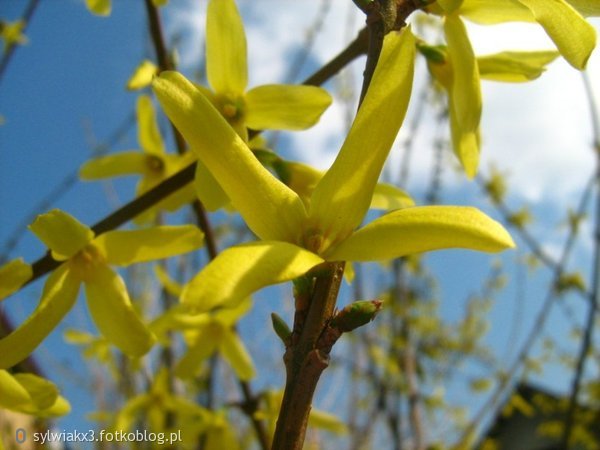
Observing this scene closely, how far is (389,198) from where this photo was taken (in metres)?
0.84

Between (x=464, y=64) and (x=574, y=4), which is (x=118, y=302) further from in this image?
(x=574, y=4)

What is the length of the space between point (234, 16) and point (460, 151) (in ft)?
1.31

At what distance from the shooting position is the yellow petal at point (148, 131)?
1.27 meters

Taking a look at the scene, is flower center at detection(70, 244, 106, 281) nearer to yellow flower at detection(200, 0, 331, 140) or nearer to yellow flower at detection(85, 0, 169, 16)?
yellow flower at detection(200, 0, 331, 140)

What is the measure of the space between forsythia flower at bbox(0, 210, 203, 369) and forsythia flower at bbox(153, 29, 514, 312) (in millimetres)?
182

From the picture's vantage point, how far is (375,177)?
63 cm

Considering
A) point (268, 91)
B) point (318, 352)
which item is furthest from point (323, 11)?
point (318, 352)

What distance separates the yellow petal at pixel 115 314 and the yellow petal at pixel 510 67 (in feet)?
2.13

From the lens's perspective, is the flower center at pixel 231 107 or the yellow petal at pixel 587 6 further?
the flower center at pixel 231 107

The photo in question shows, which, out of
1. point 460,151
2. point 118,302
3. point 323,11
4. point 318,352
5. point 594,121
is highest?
point 323,11

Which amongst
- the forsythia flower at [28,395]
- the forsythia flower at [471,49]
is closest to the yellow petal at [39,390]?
the forsythia flower at [28,395]

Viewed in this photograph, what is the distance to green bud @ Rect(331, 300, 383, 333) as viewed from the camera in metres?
0.54

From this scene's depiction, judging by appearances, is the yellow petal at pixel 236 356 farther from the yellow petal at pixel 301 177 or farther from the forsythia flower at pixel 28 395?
the yellow petal at pixel 301 177

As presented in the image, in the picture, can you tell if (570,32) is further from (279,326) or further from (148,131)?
(148,131)
